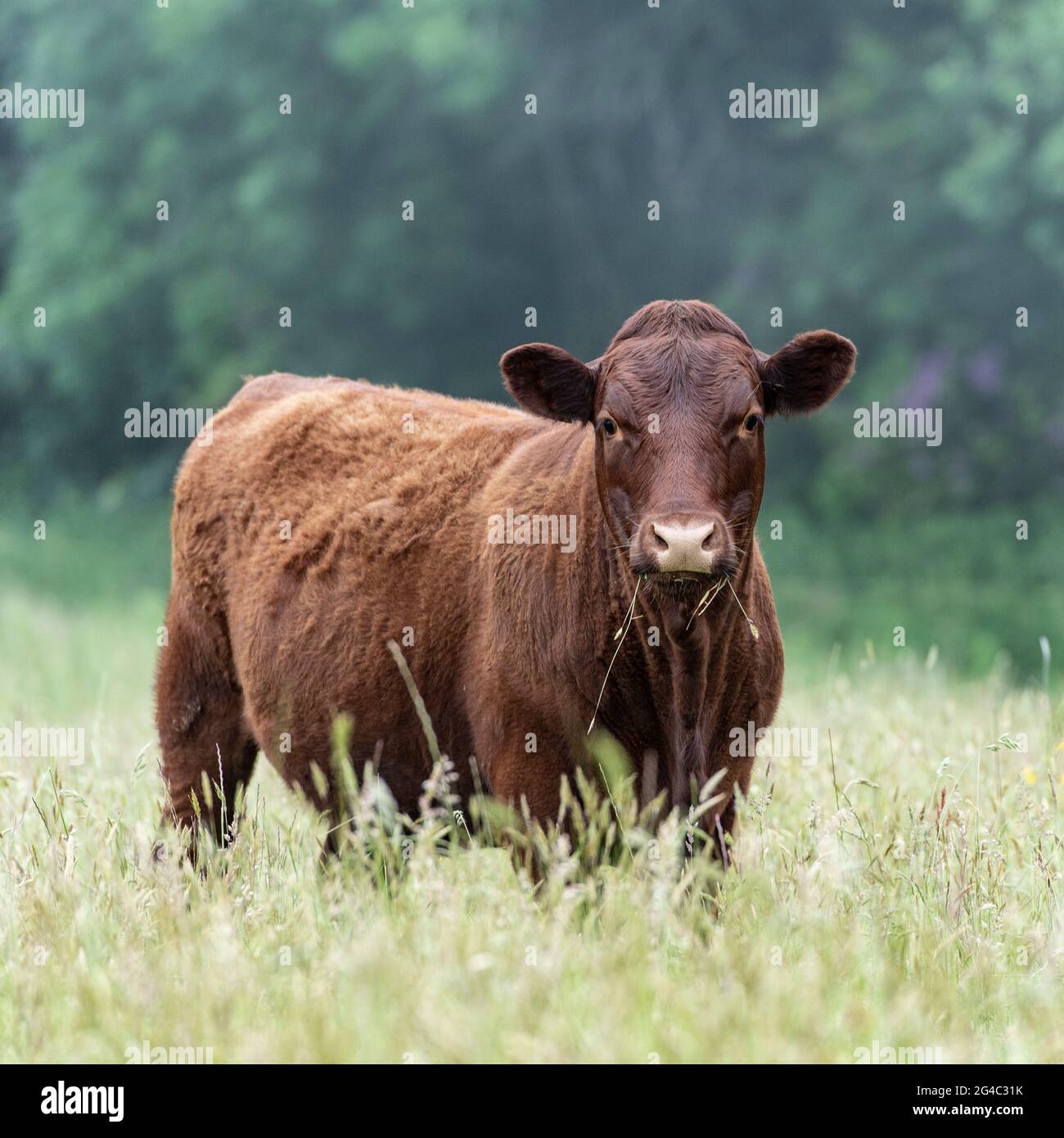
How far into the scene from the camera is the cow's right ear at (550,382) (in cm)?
475

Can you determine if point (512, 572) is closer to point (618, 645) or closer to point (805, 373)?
point (618, 645)

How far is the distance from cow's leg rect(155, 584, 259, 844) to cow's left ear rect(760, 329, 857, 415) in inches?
97.5

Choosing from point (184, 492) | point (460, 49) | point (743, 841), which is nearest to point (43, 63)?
point (460, 49)

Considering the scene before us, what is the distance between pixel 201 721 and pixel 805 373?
283 centimetres

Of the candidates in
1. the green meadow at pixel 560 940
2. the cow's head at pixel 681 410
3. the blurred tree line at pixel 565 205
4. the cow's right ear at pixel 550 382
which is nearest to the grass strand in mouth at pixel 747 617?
the cow's head at pixel 681 410

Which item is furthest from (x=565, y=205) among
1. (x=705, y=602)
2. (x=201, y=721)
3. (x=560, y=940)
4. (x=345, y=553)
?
(x=560, y=940)

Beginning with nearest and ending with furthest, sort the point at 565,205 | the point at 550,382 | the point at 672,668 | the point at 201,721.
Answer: the point at 672,668 < the point at 550,382 < the point at 201,721 < the point at 565,205

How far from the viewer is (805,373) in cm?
480

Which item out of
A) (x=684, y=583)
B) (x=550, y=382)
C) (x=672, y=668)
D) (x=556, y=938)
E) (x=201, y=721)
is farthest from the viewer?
(x=201, y=721)

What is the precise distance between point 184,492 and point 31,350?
21699mm

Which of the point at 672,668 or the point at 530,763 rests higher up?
the point at 672,668

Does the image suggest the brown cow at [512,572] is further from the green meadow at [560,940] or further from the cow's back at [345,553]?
the green meadow at [560,940]

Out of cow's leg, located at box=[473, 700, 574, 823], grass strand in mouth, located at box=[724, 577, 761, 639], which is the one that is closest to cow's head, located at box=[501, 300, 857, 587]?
grass strand in mouth, located at box=[724, 577, 761, 639]

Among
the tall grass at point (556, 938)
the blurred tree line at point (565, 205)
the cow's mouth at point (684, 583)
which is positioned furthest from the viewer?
the blurred tree line at point (565, 205)
